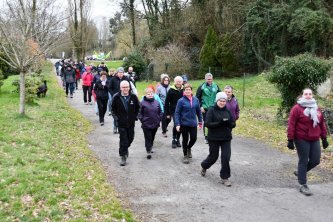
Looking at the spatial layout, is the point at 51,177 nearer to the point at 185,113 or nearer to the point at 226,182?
the point at 185,113

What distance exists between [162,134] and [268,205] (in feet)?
20.3

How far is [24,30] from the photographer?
1351 cm

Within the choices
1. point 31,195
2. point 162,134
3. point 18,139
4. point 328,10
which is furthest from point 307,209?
point 328,10

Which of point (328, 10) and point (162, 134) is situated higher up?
point (328, 10)

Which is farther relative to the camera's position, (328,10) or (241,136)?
(328,10)

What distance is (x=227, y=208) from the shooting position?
6488 millimetres

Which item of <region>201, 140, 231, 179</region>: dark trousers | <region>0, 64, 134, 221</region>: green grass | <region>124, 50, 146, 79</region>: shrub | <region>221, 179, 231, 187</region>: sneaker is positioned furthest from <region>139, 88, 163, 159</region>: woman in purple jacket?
<region>124, 50, 146, 79</region>: shrub

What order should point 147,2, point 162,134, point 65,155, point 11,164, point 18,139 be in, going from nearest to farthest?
point 11,164 < point 65,155 < point 18,139 < point 162,134 < point 147,2

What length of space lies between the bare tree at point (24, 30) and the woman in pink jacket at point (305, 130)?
927cm

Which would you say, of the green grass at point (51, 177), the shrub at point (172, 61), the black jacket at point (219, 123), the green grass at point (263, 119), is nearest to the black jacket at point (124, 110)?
the green grass at point (51, 177)

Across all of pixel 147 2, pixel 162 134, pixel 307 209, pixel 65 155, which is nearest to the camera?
pixel 307 209

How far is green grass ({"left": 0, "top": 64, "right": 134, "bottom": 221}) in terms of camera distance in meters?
6.22

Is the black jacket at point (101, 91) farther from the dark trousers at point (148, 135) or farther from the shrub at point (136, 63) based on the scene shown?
the shrub at point (136, 63)

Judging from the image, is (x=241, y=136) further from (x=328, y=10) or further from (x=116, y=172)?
(x=328, y=10)
